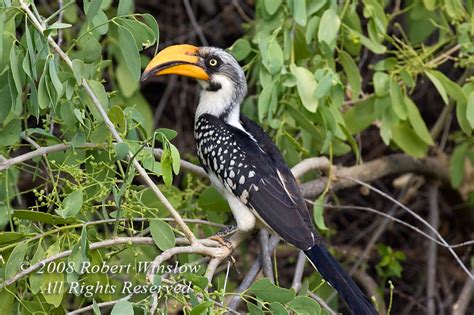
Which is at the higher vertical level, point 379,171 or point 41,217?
point 41,217

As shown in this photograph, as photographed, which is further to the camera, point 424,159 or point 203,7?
point 203,7

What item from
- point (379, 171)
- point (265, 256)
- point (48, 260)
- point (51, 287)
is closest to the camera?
point (48, 260)

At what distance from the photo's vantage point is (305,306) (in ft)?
6.98

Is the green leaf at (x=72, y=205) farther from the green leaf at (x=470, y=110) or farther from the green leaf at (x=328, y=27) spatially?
the green leaf at (x=470, y=110)

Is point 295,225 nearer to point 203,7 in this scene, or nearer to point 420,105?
point 420,105

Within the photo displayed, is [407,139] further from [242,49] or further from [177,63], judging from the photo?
[177,63]

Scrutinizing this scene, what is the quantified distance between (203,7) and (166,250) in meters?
2.78

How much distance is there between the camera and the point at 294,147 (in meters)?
3.17

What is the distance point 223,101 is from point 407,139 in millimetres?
726

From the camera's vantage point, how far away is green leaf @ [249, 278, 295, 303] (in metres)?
2.08

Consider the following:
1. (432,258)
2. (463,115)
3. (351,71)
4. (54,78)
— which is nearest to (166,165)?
(54,78)

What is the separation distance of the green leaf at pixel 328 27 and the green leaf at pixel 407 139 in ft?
1.90

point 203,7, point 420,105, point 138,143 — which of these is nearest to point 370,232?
point 420,105

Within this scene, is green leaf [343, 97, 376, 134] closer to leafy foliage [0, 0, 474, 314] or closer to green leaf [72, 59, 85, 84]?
leafy foliage [0, 0, 474, 314]
